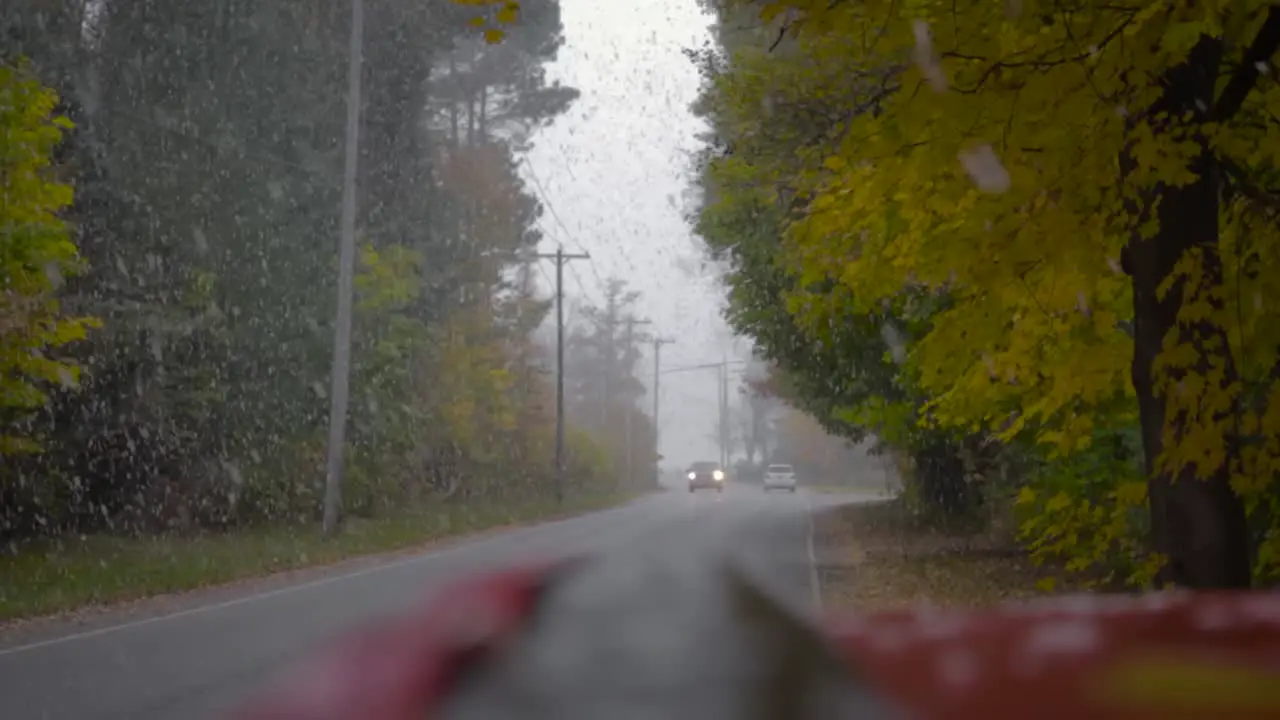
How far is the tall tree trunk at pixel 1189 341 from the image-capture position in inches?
267

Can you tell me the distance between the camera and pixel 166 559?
68.8 ft

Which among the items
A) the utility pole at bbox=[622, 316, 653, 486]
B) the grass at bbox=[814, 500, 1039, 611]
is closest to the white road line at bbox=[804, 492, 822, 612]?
the grass at bbox=[814, 500, 1039, 611]

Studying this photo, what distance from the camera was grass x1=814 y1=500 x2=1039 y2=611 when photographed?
14109 mm

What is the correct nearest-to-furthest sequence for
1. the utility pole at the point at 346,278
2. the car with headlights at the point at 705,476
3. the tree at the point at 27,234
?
the tree at the point at 27,234, the utility pole at the point at 346,278, the car with headlights at the point at 705,476

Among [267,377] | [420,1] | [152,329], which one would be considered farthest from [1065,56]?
[420,1]

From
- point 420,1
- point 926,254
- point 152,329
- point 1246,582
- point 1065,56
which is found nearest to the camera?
point 1065,56

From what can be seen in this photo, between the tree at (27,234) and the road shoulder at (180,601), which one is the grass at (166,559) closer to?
the road shoulder at (180,601)

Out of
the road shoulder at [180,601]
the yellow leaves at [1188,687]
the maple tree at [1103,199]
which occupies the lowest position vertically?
the road shoulder at [180,601]

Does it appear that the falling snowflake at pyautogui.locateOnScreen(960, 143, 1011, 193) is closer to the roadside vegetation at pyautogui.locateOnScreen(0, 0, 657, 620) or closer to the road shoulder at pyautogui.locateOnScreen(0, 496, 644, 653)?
the road shoulder at pyautogui.locateOnScreen(0, 496, 644, 653)

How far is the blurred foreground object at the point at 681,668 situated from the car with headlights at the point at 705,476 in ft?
233

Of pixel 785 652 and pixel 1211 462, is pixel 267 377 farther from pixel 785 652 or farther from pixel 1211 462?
pixel 785 652

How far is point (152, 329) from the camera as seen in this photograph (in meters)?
25.6

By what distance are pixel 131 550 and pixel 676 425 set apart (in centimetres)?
12718

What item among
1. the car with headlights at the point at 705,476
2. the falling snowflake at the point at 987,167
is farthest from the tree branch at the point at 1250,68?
the car with headlights at the point at 705,476
